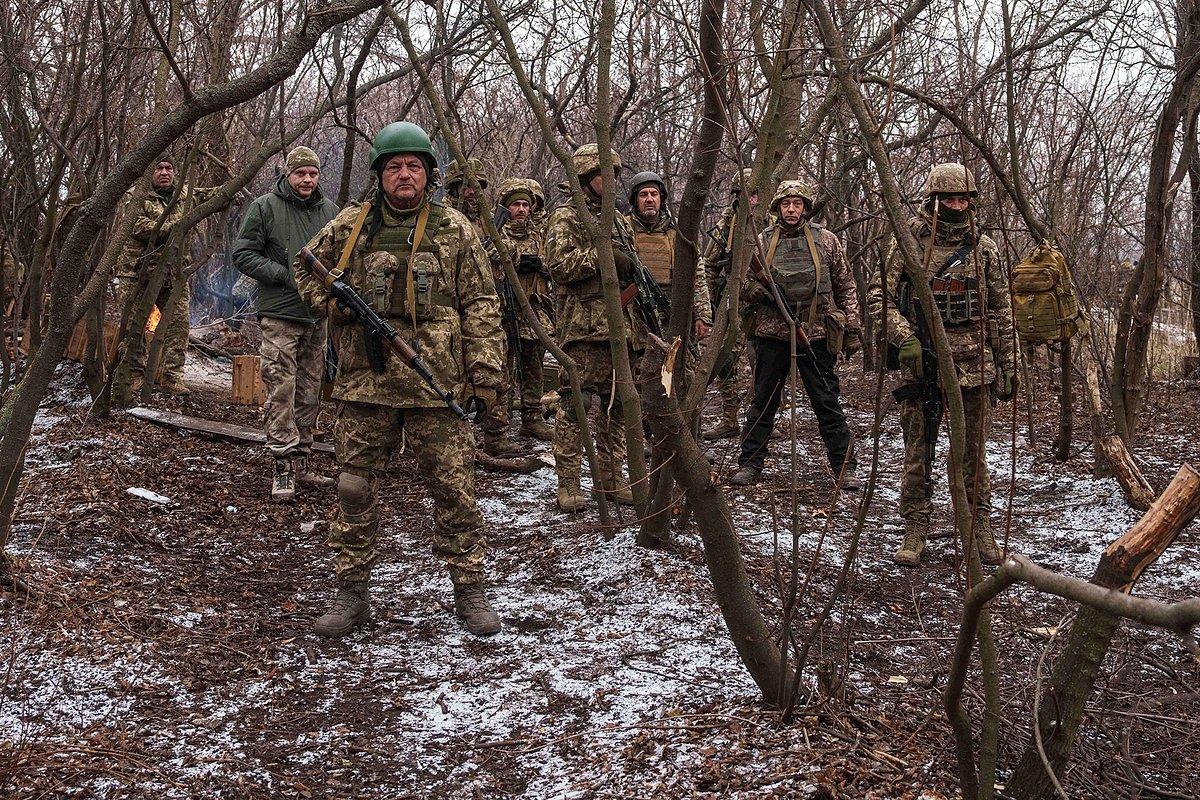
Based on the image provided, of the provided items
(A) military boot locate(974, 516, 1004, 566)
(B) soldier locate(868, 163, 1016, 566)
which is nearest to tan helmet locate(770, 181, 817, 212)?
(B) soldier locate(868, 163, 1016, 566)

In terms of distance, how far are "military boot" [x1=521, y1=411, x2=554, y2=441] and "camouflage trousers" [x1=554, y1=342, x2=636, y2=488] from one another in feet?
7.18

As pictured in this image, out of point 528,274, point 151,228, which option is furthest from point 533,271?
point 151,228

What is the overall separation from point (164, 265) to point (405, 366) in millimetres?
4079

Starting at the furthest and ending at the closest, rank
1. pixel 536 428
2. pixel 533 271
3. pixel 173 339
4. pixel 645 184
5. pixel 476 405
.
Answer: pixel 173 339
pixel 536 428
pixel 533 271
pixel 645 184
pixel 476 405

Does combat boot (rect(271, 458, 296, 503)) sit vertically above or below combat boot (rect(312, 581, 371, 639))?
above

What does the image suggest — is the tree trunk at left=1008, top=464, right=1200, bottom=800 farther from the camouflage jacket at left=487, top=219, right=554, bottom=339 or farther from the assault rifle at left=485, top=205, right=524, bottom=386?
the assault rifle at left=485, top=205, right=524, bottom=386

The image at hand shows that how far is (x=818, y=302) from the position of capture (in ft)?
23.7

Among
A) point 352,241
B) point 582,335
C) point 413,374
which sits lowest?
point 413,374

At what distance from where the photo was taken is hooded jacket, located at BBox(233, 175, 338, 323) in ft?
22.8

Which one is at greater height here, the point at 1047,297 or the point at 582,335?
the point at 1047,297

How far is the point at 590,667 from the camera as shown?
4.34 metres

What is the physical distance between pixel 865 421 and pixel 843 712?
6794 millimetres

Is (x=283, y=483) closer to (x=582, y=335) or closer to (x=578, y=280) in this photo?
(x=582, y=335)

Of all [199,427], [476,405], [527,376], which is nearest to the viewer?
[476,405]
